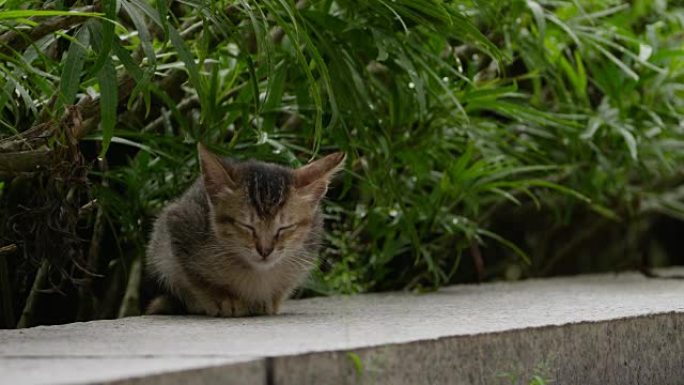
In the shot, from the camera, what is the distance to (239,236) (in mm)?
2512

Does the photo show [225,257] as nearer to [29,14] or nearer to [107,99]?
[107,99]

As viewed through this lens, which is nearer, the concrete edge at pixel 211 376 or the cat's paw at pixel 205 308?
the concrete edge at pixel 211 376

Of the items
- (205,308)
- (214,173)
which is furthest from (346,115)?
(205,308)

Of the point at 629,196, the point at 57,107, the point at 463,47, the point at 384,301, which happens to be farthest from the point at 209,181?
the point at 629,196

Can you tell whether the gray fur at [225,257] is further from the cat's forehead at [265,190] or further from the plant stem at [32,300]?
the plant stem at [32,300]

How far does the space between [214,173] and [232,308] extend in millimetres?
326

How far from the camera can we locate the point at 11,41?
7.81 ft

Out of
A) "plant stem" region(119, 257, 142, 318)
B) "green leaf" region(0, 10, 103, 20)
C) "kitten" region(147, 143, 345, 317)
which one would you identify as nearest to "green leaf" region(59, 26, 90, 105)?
"green leaf" region(0, 10, 103, 20)

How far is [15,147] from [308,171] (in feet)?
2.14

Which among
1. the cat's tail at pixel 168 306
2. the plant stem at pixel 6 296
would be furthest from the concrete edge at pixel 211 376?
the plant stem at pixel 6 296

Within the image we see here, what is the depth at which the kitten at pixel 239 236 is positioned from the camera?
2.50m

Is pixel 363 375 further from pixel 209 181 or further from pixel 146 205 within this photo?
pixel 146 205

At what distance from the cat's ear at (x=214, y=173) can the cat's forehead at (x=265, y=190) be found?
31 mm

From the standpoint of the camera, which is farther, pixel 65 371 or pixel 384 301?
pixel 384 301
